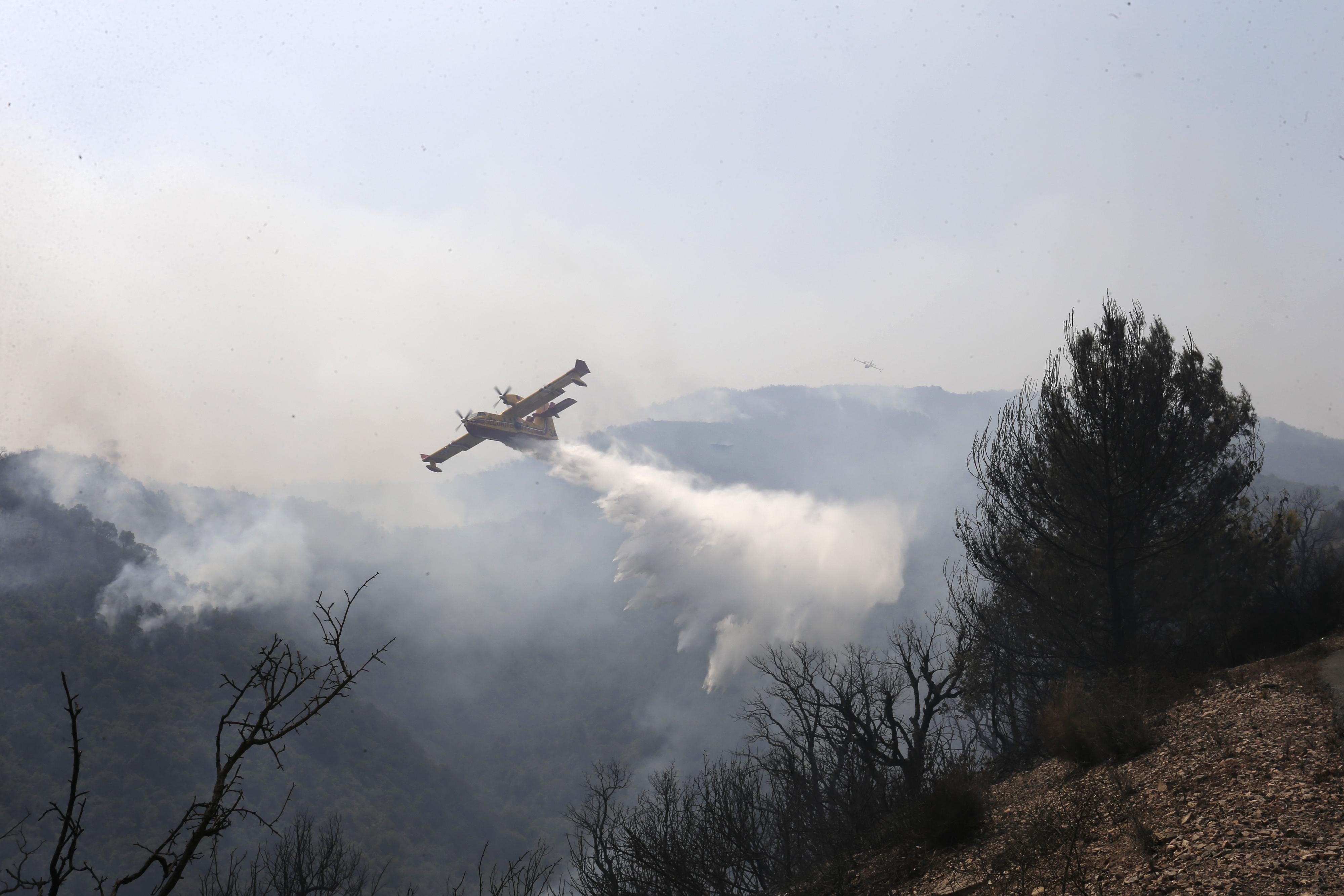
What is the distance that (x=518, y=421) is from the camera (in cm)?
5766

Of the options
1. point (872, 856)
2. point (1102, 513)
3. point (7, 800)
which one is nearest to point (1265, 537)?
point (1102, 513)

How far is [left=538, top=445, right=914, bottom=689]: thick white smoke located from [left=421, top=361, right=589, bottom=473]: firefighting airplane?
102 inches

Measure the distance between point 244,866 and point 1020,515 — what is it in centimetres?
13527

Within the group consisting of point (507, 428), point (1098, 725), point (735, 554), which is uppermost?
point (507, 428)

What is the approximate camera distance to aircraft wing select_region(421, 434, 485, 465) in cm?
5731

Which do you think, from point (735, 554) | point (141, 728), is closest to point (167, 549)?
point (141, 728)

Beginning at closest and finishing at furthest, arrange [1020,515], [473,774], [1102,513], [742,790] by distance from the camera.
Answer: [1102,513] < [1020,515] < [742,790] < [473,774]

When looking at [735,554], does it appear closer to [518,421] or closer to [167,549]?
[518,421]

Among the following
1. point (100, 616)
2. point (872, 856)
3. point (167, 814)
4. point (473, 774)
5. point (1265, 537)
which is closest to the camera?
point (872, 856)

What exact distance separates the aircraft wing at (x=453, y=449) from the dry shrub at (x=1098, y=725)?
46334 millimetres

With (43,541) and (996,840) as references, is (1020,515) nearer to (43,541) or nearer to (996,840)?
(996,840)

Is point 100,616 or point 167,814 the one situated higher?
point 100,616

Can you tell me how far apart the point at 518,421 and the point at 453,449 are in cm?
624

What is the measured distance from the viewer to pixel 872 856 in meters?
15.8
